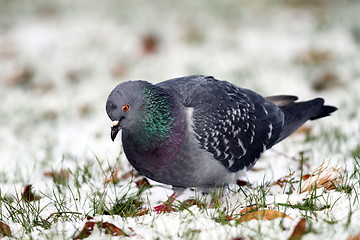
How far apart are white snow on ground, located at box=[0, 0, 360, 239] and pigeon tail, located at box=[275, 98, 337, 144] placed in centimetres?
27

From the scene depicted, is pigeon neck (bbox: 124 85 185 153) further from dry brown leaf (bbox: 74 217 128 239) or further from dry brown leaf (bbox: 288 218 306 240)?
dry brown leaf (bbox: 288 218 306 240)

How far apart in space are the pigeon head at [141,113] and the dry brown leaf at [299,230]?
3.46 ft

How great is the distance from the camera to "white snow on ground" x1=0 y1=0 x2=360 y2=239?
8.74 ft

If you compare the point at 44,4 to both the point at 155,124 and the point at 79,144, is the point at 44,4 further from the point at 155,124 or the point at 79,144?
the point at 155,124

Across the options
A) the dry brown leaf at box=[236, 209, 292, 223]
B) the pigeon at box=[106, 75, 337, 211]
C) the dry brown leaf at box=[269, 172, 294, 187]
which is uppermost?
the pigeon at box=[106, 75, 337, 211]

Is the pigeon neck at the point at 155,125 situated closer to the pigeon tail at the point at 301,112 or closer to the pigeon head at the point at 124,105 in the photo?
the pigeon head at the point at 124,105

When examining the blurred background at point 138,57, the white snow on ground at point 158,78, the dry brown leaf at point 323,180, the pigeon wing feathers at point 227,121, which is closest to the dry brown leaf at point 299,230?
the white snow on ground at point 158,78

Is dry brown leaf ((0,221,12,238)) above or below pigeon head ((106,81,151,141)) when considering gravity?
below

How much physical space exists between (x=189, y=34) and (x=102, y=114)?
9.86 ft

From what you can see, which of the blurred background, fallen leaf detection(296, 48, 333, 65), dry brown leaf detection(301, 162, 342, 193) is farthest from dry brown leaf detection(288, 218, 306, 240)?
fallen leaf detection(296, 48, 333, 65)

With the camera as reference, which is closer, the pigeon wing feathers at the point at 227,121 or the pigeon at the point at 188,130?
the pigeon at the point at 188,130

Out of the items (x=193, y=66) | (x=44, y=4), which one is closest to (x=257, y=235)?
(x=193, y=66)

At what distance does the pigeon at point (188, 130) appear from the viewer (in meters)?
3.05

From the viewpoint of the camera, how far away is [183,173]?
3.09 meters
